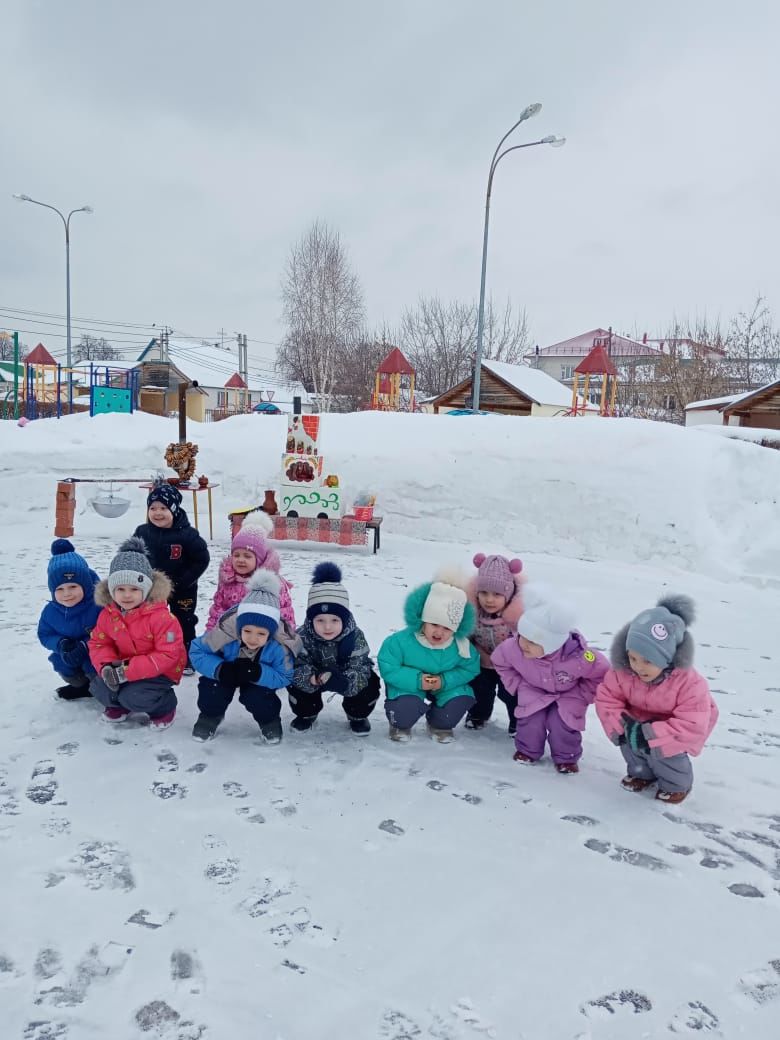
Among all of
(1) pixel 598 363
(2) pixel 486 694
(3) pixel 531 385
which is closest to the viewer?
(2) pixel 486 694

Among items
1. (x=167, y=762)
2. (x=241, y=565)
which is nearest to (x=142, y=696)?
(x=167, y=762)

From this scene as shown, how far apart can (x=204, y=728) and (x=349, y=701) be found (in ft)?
2.72

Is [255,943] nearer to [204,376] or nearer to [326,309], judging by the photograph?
[326,309]

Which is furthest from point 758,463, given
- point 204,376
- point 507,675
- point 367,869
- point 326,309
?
point 204,376

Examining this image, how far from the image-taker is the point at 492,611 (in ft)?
13.2

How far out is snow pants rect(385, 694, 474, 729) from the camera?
3.88m

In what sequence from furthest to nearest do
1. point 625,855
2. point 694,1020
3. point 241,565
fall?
point 241,565
point 625,855
point 694,1020

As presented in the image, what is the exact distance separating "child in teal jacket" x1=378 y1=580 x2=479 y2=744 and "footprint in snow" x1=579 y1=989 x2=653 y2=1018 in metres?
1.81

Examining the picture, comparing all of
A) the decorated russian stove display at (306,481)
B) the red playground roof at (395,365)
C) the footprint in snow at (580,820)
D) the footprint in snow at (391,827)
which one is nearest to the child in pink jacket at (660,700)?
the footprint in snow at (580,820)

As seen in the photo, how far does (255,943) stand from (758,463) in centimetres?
967

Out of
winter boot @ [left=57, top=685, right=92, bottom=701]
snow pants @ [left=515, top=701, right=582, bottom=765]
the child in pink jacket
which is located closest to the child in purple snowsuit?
snow pants @ [left=515, top=701, right=582, bottom=765]

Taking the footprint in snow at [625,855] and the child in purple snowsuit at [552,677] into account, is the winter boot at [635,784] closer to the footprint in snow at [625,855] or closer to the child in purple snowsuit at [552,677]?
the child in purple snowsuit at [552,677]

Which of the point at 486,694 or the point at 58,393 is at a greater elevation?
the point at 58,393

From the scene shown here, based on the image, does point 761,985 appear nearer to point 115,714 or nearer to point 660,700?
point 660,700
